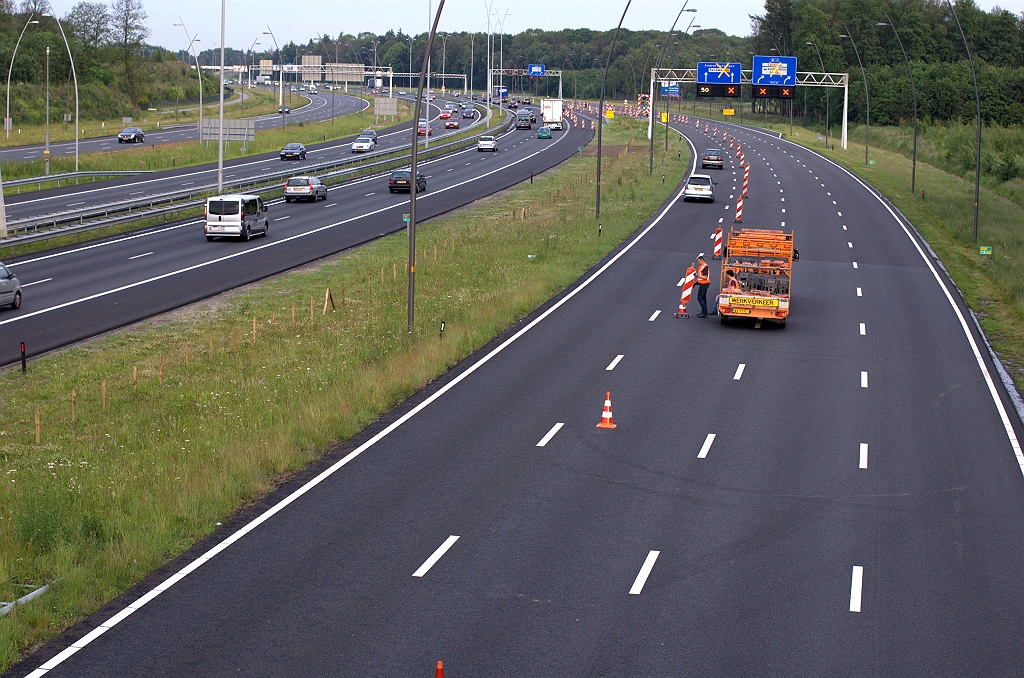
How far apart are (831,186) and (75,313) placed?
50.0 m

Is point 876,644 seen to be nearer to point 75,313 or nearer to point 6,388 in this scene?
point 6,388

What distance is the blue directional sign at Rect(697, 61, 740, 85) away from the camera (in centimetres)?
9012

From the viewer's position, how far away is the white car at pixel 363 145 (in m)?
91.6

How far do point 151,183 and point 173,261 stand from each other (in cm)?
2876

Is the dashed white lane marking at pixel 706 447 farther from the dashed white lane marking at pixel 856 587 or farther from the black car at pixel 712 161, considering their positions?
the black car at pixel 712 161

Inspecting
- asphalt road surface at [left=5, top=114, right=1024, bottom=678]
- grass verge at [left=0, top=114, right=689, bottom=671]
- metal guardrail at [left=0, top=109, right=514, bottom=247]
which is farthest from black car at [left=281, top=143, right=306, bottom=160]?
asphalt road surface at [left=5, top=114, right=1024, bottom=678]

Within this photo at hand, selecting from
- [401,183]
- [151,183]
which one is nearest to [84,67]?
[151,183]

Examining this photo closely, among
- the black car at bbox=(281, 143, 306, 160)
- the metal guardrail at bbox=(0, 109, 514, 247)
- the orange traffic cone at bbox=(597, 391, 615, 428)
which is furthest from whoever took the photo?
the black car at bbox=(281, 143, 306, 160)

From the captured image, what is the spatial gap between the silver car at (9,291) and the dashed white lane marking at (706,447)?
21.2 m

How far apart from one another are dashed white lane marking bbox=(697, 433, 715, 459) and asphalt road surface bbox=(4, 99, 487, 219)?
41091 millimetres

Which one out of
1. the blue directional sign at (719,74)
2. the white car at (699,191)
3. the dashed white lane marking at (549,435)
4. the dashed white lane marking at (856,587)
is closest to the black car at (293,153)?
the blue directional sign at (719,74)

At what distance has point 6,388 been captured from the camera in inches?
981

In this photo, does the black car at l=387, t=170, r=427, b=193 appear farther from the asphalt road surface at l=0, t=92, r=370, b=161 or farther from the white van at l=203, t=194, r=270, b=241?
the asphalt road surface at l=0, t=92, r=370, b=161

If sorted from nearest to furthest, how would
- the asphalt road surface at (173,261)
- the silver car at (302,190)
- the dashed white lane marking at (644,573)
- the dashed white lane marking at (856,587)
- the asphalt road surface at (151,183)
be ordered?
the dashed white lane marking at (856,587) < the dashed white lane marking at (644,573) < the asphalt road surface at (173,261) < the asphalt road surface at (151,183) < the silver car at (302,190)
